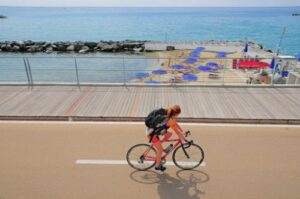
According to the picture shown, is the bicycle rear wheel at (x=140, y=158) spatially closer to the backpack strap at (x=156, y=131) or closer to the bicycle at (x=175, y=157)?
the bicycle at (x=175, y=157)

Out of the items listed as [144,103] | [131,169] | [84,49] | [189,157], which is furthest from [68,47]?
[189,157]

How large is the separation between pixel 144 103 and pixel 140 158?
342 centimetres

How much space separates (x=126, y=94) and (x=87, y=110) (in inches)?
75.3

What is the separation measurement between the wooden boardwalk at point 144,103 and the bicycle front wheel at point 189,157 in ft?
6.51

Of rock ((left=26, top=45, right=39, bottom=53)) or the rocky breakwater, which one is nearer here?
rock ((left=26, top=45, right=39, bottom=53))

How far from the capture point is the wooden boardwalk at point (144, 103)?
7.48 meters

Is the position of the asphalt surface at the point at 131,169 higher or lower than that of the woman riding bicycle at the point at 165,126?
lower

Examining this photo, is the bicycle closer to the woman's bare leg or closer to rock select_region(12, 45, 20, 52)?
the woman's bare leg

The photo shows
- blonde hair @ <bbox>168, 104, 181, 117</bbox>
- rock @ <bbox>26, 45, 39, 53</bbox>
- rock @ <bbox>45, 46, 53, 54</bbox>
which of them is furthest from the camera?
rock @ <bbox>45, 46, 53, 54</bbox>

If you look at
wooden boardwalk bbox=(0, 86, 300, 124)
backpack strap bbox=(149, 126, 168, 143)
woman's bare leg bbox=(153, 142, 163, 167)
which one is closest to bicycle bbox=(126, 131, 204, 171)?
woman's bare leg bbox=(153, 142, 163, 167)

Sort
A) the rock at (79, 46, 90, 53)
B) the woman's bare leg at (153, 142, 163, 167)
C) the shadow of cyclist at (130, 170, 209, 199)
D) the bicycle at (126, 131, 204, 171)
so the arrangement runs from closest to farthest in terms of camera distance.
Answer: the shadow of cyclist at (130, 170, 209, 199)
the woman's bare leg at (153, 142, 163, 167)
the bicycle at (126, 131, 204, 171)
the rock at (79, 46, 90, 53)

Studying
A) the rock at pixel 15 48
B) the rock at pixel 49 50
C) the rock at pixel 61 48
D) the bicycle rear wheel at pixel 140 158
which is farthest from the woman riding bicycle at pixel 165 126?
the rock at pixel 15 48

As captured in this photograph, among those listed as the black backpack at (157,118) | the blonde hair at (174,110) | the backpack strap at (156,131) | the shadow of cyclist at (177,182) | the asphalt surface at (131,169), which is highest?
the blonde hair at (174,110)

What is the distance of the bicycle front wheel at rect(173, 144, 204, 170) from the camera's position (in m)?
5.28
